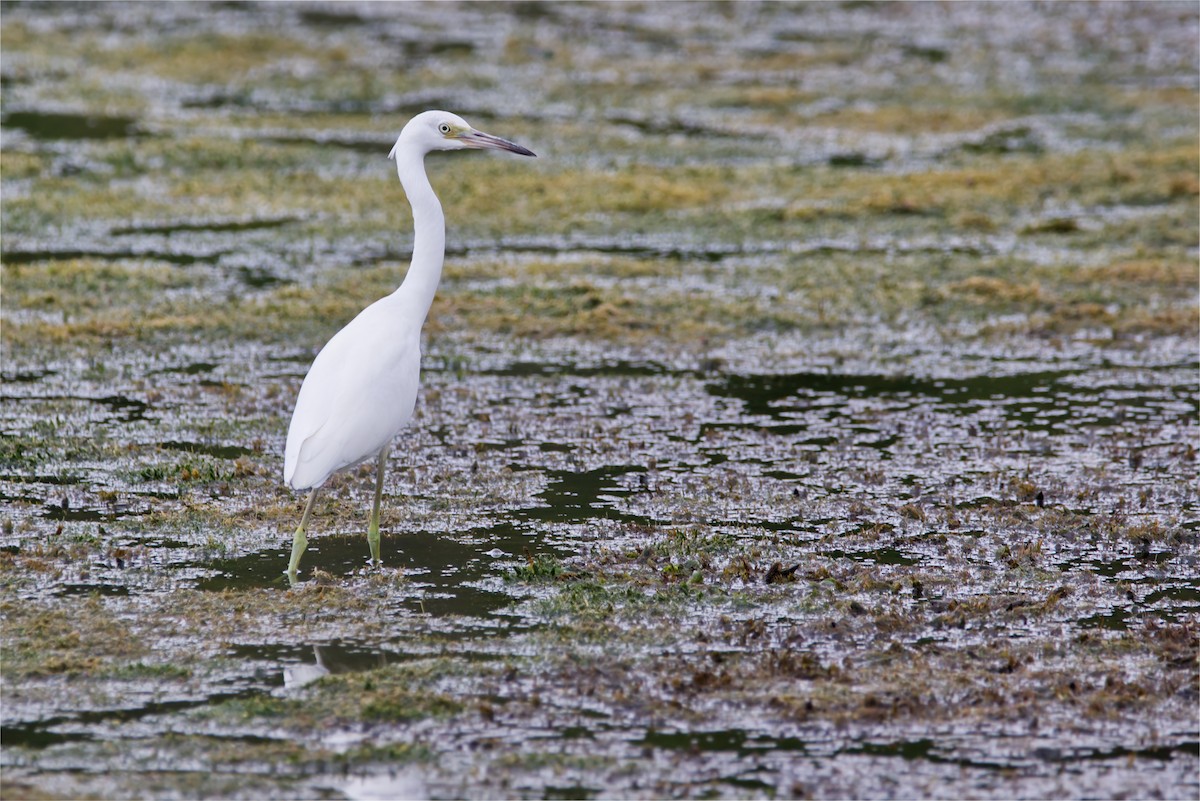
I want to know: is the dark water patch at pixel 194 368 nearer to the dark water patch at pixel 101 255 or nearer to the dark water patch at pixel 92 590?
the dark water patch at pixel 101 255

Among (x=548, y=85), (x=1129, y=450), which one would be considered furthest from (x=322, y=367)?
(x=548, y=85)

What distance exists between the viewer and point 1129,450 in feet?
31.4

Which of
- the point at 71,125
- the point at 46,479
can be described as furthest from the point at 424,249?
the point at 71,125

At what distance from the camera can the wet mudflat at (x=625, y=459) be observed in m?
5.79

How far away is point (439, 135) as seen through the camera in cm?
814

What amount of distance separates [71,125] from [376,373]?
14.6 metres

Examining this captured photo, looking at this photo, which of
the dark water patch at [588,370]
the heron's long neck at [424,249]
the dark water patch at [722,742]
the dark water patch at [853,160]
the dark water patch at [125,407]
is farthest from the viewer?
the dark water patch at [853,160]

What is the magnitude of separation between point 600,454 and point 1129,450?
132 inches

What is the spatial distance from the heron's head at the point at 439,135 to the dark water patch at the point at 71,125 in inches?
506

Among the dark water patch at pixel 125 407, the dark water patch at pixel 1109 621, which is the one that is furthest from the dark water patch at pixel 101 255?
the dark water patch at pixel 1109 621

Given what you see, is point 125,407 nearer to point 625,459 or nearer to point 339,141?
point 625,459

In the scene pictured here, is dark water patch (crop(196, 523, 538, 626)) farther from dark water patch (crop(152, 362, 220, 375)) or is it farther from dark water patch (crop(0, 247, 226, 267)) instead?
dark water patch (crop(0, 247, 226, 267))

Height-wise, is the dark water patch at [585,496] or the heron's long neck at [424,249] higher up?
the heron's long neck at [424,249]

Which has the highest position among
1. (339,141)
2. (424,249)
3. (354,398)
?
(339,141)
